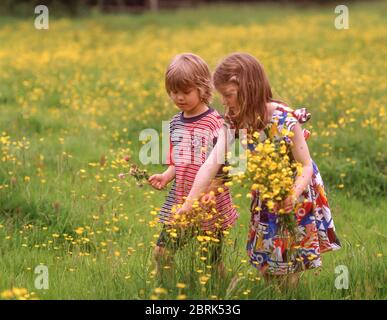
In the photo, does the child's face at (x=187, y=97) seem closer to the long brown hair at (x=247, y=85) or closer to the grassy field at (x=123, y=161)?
the long brown hair at (x=247, y=85)

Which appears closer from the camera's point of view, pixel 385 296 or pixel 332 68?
pixel 385 296

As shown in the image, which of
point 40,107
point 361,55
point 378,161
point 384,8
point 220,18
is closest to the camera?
point 378,161

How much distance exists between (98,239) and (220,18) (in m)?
19.5

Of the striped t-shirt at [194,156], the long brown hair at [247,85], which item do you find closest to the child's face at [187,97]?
the striped t-shirt at [194,156]

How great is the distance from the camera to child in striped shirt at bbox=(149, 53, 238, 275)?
13.6 ft

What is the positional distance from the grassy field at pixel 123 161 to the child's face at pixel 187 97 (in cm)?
44

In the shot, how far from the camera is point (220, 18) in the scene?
2378 centimetres

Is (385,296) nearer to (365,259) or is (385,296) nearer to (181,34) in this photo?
(365,259)

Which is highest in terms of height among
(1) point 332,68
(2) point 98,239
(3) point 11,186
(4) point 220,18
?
(4) point 220,18

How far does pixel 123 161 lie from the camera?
413 cm

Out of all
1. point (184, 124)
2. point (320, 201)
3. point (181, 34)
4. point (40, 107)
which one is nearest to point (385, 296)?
point (320, 201)

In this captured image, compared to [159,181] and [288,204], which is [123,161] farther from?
[288,204]

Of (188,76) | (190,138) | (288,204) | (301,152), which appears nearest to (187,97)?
(188,76)

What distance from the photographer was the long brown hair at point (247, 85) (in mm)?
3930
